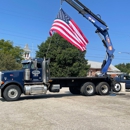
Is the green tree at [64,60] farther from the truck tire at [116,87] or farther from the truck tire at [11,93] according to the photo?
the truck tire at [11,93]

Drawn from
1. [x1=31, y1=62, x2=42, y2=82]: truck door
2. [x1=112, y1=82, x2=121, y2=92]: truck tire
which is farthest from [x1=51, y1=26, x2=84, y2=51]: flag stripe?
[x1=112, y1=82, x2=121, y2=92]: truck tire

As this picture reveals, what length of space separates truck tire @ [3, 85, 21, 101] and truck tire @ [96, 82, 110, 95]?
20.8 ft

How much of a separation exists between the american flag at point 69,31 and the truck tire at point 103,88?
314 cm

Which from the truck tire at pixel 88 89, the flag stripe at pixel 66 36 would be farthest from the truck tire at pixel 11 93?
the flag stripe at pixel 66 36

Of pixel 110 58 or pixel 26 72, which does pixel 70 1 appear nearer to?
pixel 110 58

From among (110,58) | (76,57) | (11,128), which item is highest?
(76,57)

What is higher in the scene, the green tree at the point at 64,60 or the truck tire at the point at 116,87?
the green tree at the point at 64,60

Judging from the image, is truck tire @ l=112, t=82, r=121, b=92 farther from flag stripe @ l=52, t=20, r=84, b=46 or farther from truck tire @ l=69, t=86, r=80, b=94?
flag stripe @ l=52, t=20, r=84, b=46

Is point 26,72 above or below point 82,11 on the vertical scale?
below

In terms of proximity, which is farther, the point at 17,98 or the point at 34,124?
the point at 17,98

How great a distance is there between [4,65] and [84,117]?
38.5 m

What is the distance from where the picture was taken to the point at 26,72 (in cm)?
1504

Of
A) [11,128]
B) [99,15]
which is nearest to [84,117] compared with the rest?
[11,128]

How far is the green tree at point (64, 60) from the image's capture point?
47781mm
